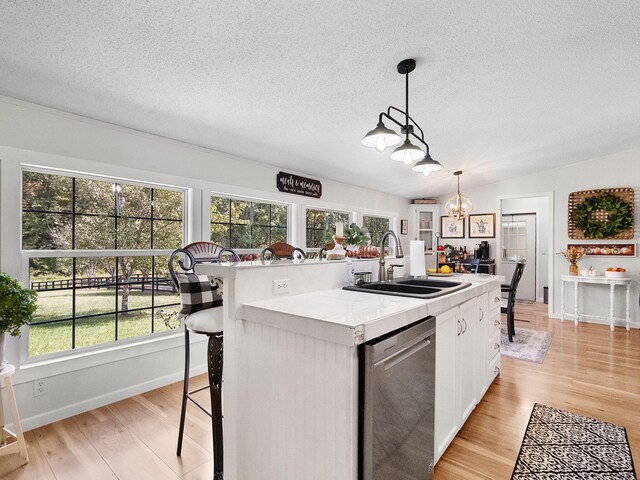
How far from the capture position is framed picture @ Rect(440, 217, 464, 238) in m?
7.13

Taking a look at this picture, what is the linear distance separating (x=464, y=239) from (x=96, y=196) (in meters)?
6.61

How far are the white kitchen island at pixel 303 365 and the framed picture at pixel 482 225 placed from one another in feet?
17.7

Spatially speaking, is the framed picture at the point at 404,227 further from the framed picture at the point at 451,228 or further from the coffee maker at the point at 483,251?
the coffee maker at the point at 483,251

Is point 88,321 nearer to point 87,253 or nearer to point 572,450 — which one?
point 87,253

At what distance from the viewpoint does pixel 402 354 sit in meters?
1.36

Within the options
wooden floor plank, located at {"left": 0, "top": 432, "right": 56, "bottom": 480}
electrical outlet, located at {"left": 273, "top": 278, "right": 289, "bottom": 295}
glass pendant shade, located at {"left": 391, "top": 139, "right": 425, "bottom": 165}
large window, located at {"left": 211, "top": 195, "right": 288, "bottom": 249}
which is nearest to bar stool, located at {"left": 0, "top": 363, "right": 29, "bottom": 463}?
wooden floor plank, located at {"left": 0, "top": 432, "right": 56, "bottom": 480}

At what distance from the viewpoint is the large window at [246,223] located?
356cm

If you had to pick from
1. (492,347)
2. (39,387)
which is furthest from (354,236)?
(39,387)

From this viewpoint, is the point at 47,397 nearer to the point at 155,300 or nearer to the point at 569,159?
the point at 155,300

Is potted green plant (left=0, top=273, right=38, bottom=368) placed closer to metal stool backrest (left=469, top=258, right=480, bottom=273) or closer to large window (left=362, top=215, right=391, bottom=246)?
large window (left=362, top=215, right=391, bottom=246)

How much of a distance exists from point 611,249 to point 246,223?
5.59 metres

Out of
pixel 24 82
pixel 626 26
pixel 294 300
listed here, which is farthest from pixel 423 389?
pixel 24 82

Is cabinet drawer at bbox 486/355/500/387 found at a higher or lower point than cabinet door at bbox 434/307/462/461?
lower

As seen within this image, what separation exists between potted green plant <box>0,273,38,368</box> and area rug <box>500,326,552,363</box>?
169 inches
